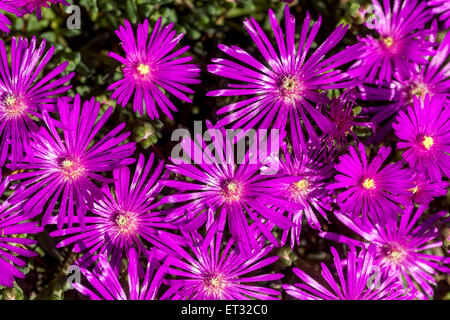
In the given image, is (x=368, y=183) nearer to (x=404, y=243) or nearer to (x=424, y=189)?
(x=424, y=189)

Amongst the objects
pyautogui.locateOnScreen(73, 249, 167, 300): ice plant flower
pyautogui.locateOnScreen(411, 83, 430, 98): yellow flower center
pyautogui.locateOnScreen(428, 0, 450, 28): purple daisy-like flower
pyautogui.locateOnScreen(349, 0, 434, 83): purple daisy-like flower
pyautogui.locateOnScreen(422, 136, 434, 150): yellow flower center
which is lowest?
pyautogui.locateOnScreen(73, 249, 167, 300): ice plant flower

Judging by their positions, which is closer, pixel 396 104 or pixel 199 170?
pixel 199 170

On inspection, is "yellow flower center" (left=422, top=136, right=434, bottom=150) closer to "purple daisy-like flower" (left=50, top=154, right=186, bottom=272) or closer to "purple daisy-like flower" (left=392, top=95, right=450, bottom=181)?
"purple daisy-like flower" (left=392, top=95, right=450, bottom=181)

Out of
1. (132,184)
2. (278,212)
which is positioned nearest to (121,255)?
(132,184)

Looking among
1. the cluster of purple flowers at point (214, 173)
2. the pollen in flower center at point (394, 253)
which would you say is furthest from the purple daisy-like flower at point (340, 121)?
the pollen in flower center at point (394, 253)

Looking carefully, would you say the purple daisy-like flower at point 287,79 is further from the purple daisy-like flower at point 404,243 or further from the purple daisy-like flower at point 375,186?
the purple daisy-like flower at point 404,243

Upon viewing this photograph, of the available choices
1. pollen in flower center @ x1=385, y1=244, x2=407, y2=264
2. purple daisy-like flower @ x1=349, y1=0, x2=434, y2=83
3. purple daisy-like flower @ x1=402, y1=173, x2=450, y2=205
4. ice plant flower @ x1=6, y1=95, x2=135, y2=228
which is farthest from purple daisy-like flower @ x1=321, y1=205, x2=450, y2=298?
ice plant flower @ x1=6, y1=95, x2=135, y2=228
